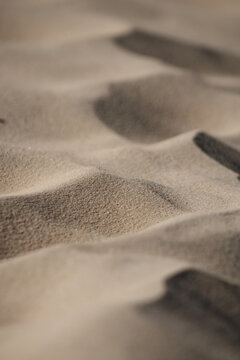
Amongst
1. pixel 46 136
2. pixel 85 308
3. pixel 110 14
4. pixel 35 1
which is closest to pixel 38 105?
pixel 46 136

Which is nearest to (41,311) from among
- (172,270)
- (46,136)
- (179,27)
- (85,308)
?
(85,308)

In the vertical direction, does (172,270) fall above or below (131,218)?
above

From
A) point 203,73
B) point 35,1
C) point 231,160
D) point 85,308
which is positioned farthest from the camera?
point 35,1

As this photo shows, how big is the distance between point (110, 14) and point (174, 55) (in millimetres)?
599

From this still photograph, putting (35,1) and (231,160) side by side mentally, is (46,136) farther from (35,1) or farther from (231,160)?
(35,1)

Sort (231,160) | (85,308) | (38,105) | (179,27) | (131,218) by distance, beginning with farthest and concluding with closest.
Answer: (179,27) → (38,105) → (231,160) → (131,218) → (85,308)

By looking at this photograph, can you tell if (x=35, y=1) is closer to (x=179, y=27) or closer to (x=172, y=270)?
(x=179, y=27)

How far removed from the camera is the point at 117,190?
1202mm

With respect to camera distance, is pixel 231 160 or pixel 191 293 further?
pixel 231 160

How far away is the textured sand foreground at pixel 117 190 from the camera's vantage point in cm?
73

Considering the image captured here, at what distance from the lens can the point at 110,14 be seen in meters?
2.78

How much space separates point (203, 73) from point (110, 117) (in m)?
0.76

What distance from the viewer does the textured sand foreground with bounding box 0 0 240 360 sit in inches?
28.6

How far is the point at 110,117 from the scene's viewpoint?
5.71ft
